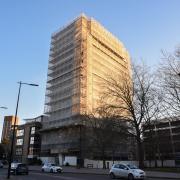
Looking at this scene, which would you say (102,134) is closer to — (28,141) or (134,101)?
(134,101)

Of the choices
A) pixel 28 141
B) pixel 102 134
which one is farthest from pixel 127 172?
pixel 28 141

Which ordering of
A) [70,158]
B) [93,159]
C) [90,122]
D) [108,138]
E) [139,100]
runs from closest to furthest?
[139,100] < [108,138] < [90,122] < [93,159] < [70,158]

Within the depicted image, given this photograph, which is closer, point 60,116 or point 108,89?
point 108,89

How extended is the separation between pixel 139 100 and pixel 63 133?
155 feet

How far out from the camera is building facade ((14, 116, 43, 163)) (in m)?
105

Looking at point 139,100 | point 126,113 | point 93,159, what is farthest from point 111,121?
point 93,159

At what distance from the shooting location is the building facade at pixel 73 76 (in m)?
81.0

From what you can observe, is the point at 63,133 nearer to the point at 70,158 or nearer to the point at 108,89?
the point at 70,158

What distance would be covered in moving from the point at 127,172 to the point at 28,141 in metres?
89.6

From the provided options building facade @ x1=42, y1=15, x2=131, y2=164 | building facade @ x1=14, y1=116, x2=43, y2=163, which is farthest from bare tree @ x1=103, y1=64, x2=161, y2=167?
building facade @ x1=14, y1=116, x2=43, y2=163

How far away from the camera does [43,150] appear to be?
298 ft

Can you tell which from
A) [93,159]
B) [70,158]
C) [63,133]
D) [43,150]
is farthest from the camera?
[43,150]

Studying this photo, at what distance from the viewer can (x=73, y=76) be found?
284 ft

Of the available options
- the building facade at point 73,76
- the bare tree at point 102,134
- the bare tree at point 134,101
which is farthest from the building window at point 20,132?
the bare tree at point 134,101
